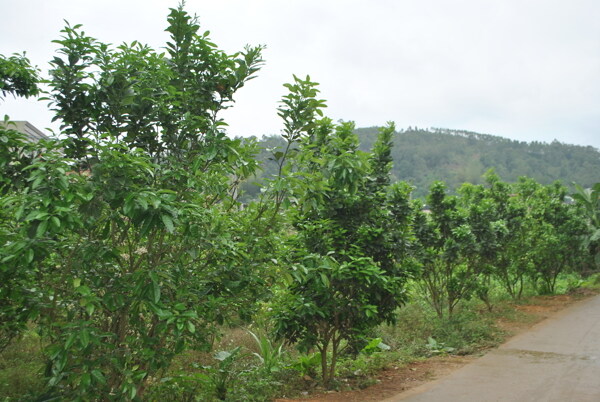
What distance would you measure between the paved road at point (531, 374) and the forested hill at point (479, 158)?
41707 millimetres

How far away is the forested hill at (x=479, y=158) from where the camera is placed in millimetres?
52812

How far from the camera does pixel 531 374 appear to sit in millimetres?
5996

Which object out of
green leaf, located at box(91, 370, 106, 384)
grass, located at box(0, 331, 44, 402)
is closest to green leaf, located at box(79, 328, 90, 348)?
green leaf, located at box(91, 370, 106, 384)

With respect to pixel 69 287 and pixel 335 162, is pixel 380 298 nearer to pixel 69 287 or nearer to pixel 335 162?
pixel 335 162

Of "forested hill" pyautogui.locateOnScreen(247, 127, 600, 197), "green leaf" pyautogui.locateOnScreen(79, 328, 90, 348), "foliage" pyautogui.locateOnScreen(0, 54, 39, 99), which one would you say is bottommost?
"green leaf" pyautogui.locateOnScreen(79, 328, 90, 348)

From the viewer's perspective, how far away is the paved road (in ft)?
16.9

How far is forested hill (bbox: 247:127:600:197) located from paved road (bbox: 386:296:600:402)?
137 ft

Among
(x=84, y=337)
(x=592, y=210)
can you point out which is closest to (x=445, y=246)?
(x=84, y=337)

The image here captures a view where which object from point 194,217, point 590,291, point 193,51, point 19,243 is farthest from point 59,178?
point 590,291

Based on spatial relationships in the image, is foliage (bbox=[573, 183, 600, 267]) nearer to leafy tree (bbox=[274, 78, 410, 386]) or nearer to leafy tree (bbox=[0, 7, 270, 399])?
leafy tree (bbox=[274, 78, 410, 386])

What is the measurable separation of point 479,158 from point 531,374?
2271 inches

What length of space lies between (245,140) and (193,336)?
1.49m

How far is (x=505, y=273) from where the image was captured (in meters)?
12.6

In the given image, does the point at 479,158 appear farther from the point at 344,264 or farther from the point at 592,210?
the point at 344,264
